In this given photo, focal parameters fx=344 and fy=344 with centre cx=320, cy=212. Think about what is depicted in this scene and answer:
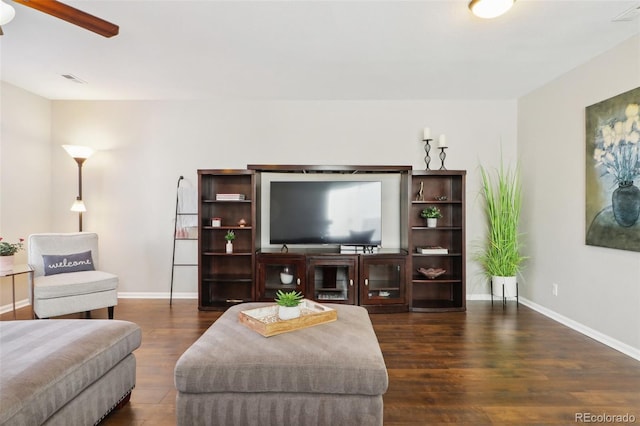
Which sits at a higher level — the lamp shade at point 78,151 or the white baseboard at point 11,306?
the lamp shade at point 78,151

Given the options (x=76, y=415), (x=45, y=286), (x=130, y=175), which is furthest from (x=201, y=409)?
(x=130, y=175)

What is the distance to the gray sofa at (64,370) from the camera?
130cm

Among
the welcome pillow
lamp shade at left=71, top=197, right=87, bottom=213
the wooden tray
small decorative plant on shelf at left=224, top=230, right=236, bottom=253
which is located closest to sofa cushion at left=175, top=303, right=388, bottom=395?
Answer: the wooden tray

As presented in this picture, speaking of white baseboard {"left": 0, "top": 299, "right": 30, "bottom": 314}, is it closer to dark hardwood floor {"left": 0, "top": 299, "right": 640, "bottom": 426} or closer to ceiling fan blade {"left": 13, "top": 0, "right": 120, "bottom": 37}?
dark hardwood floor {"left": 0, "top": 299, "right": 640, "bottom": 426}

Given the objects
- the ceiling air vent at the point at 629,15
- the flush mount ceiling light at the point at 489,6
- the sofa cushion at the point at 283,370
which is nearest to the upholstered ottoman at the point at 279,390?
the sofa cushion at the point at 283,370

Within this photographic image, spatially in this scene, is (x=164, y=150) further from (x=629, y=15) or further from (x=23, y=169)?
(x=629, y=15)

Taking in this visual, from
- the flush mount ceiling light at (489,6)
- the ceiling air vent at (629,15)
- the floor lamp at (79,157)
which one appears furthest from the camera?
the floor lamp at (79,157)

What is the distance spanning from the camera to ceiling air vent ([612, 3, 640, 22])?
237 cm

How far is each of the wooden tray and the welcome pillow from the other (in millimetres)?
2361

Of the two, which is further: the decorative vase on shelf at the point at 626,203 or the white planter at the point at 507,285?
the white planter at the point at 507,285

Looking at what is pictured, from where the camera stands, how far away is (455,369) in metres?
2.44

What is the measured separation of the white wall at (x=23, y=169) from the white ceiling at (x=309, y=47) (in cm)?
28

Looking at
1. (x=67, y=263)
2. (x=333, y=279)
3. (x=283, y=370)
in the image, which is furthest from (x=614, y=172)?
(x=67, y=263)

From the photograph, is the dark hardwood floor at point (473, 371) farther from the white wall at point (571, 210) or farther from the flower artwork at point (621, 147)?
the flower artwork at point (621, 147)
